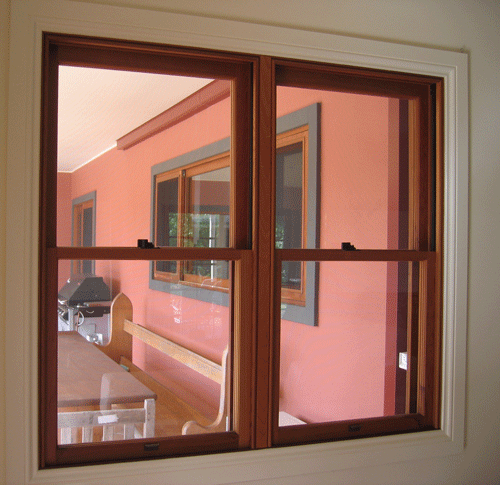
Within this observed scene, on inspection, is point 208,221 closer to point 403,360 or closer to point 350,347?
point 350,347

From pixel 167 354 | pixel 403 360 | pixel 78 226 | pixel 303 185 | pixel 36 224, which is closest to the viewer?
pixel 36 224

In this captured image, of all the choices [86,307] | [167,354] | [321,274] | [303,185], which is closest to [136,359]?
[167,354]

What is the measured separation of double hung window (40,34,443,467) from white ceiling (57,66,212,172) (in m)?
0.02

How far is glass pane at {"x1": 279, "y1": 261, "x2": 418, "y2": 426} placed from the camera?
1979 mm

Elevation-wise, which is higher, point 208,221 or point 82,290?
point 208,221

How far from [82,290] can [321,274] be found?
90 centimetres

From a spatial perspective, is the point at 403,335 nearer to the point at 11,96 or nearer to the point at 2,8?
the point at 11,96

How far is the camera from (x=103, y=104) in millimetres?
1816

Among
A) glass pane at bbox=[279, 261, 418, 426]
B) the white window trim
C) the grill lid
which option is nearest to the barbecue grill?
the grill lid

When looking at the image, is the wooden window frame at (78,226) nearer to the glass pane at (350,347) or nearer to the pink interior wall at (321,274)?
the pink interior wall at (321,274)

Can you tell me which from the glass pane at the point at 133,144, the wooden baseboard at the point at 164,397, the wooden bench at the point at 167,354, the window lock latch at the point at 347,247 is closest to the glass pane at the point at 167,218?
the glass pane at the point at 133,144

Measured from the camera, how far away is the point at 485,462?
2146 millimetres

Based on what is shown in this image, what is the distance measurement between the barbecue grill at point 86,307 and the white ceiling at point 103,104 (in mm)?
404

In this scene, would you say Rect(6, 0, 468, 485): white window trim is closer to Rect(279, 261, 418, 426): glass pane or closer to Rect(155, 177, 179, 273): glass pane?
Rect(279, 261, 418, 426): glass pane
